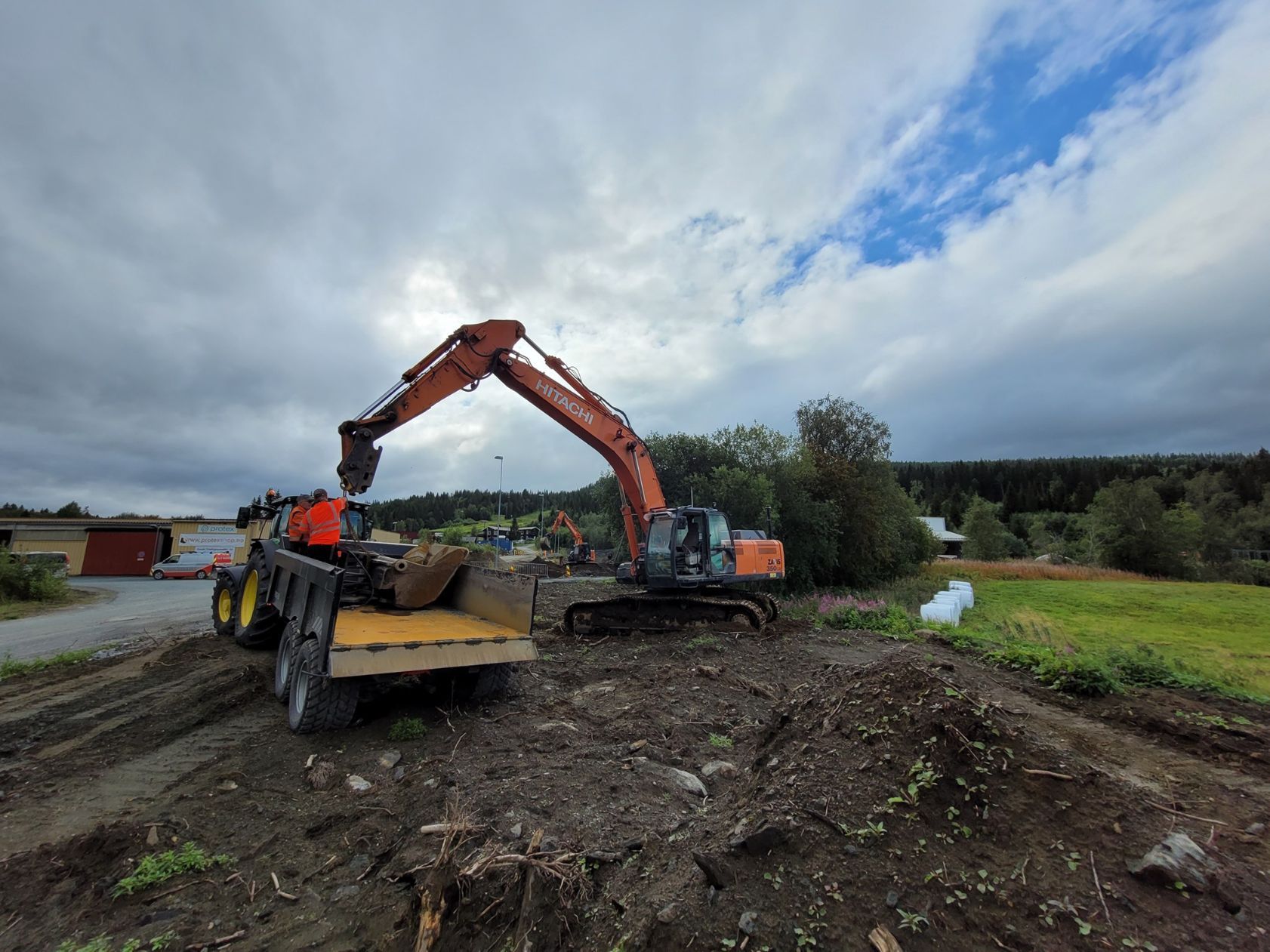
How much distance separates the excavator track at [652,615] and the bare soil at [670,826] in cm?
579

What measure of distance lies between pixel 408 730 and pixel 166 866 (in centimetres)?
212

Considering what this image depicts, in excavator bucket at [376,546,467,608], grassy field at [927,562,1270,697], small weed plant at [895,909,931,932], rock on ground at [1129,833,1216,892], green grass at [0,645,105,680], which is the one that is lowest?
grassy field at [927,562,1270,697]

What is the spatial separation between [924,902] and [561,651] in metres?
8.07

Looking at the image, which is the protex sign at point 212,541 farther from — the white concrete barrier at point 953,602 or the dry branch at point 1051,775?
the dry branch at point 1051,775

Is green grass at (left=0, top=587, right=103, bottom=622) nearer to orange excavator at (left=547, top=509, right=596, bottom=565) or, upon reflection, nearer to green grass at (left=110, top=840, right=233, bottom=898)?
green grass at (left=110, top=840, right=233, bottom=898)

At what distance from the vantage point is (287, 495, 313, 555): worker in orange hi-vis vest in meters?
8.22

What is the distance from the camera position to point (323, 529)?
25.4 ft

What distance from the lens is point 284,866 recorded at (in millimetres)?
3338

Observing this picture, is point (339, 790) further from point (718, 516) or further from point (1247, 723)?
point (718, 516)

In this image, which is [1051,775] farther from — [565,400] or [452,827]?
[565,400]

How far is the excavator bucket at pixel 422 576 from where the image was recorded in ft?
24.3

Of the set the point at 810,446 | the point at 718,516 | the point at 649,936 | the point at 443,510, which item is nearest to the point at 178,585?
the point at 718,516

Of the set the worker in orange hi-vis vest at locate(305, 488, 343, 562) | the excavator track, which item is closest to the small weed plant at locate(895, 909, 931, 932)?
the worker in orange hi-vis vest at locate(305, 488, 343, 562)

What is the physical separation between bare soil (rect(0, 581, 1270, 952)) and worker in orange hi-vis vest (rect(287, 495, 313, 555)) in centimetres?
290
